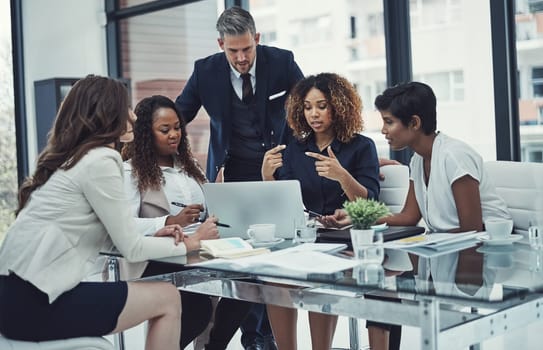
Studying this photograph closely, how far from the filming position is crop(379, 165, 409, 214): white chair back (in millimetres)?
3270

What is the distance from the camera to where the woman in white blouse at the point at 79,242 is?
216cm

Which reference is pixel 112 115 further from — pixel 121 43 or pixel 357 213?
pixel 121 43

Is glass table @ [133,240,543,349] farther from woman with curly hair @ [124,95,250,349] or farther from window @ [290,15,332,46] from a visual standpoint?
window @ [290,15,332,46]

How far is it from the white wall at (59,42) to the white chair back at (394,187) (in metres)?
3.95

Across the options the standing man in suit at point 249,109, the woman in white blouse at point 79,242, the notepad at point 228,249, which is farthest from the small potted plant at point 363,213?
the standing man in suit at point 249,109

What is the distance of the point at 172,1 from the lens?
6461 mm

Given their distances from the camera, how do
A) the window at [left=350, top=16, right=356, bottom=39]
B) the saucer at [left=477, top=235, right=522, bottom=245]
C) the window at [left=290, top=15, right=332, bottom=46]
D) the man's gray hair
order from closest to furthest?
1. the saucer at [left=477, top=235, right=522, bottom=245]
2. the man's gray hair
3. the window at [left=350, top=16, right=356, bottom=39]
4. the window at [left=290, top=15, right=332, bottom=46]

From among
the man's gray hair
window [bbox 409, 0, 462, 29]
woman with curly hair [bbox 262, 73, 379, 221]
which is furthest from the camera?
window [bbox 409, 0, 462, 29]

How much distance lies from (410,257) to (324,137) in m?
1.11

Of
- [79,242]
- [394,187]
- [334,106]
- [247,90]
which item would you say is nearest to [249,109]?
[247,90]

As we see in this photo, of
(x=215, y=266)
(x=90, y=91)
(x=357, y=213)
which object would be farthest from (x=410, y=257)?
(x=90, y=91)

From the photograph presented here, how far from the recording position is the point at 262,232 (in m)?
2.51

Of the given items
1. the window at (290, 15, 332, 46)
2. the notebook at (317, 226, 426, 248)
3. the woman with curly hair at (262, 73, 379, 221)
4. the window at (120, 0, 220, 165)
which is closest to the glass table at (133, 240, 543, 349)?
the notebook at (317, 226, 426, 248)

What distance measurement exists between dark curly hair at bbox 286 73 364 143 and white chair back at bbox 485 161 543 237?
0.56 meters
